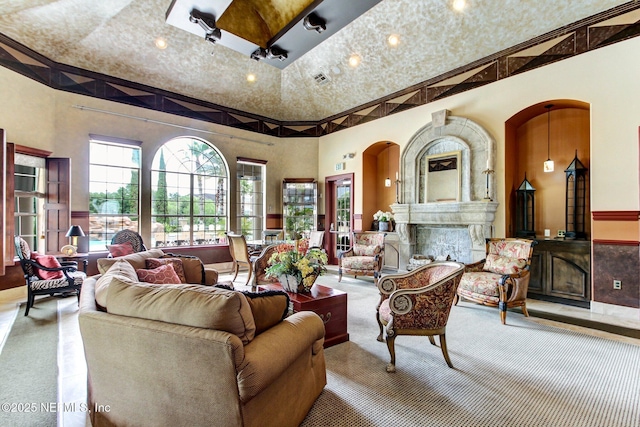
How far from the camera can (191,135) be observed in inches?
275

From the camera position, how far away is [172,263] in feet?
11.9

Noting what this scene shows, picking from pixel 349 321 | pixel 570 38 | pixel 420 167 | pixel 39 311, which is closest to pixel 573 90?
pixel 570 38

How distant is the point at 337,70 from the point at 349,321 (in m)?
5.14

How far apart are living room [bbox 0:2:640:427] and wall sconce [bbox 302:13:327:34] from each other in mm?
2494

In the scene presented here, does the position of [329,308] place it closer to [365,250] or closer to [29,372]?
[29,372]

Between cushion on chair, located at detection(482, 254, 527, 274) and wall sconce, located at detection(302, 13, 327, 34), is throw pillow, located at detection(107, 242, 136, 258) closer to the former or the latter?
wall sconce, located at detection(302, 13, 327, 34)

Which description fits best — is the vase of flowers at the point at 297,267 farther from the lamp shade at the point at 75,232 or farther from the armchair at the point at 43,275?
the lamp shade at the point at 75,232

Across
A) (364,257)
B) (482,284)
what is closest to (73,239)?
(364,257)

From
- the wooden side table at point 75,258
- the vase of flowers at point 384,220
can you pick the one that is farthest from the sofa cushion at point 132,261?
the vase of flowers at point 384,220

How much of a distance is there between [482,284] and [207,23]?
550 cm

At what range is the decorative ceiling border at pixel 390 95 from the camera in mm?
4199

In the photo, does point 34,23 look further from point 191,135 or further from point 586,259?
point 586,259

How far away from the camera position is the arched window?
6660 mm

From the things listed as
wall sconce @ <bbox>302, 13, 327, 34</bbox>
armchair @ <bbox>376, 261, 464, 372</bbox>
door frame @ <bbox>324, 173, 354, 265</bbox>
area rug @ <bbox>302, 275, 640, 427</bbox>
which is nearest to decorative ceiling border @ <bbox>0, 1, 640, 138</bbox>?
A: door frame @ <bbox>324, 173, 354, 265</bbox>
